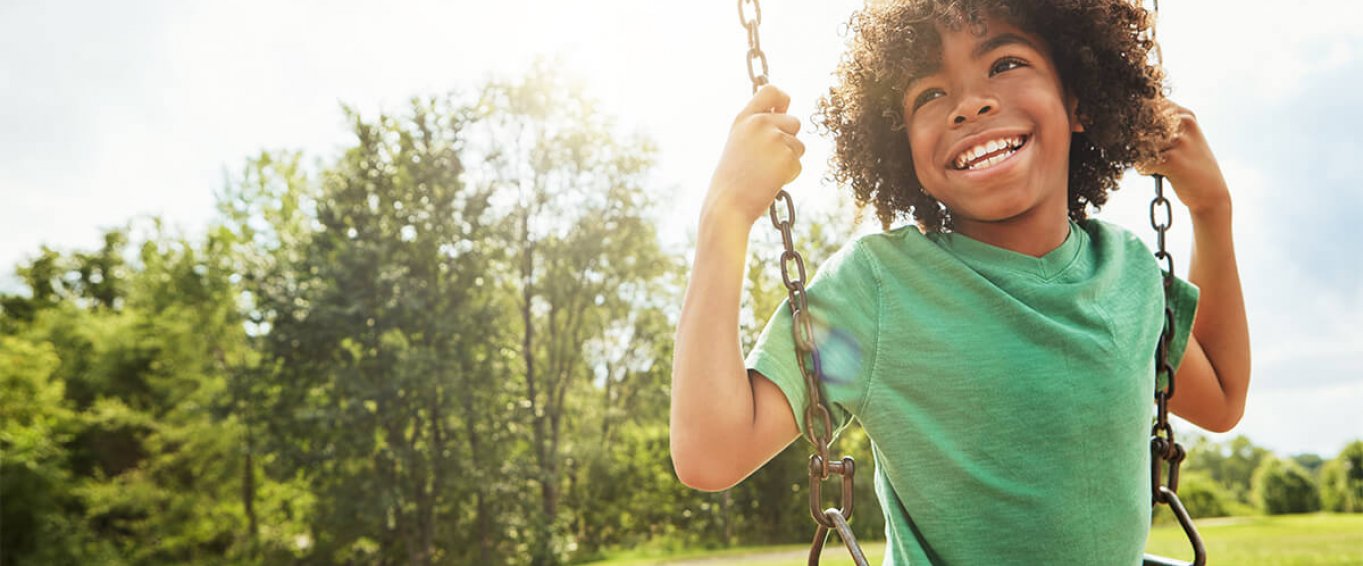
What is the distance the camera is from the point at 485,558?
21750 mm

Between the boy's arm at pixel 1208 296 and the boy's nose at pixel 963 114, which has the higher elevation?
the boy's nose at pixel 963 114

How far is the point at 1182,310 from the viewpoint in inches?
73.0

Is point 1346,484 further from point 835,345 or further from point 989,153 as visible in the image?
point 835,345

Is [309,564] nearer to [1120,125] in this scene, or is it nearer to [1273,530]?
[1273,530]

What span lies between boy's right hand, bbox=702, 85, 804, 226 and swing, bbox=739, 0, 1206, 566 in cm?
7

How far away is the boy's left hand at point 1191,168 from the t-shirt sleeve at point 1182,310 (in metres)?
0.30

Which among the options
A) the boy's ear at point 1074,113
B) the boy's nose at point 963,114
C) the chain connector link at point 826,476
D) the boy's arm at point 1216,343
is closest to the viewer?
the chain connector link at point 826,476

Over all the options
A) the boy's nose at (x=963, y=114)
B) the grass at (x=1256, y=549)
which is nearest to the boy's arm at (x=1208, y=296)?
the boy's nose at (x=963, y=114)

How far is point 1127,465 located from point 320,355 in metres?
21.6

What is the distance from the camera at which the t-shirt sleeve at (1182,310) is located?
1823mm

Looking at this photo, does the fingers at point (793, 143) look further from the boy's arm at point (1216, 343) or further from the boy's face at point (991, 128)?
the boy's arm at point (1216, 343)

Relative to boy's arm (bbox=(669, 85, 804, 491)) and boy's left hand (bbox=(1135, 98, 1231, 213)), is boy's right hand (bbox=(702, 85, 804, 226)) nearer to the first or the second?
boy's arm (bbox=(669, 85, 804, 491))

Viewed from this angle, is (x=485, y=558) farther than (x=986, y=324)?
Yes

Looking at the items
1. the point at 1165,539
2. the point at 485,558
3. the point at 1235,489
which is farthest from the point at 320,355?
the point at 1235,489
